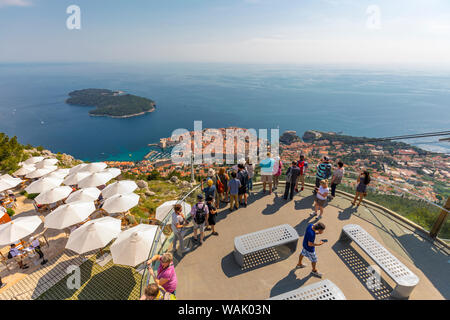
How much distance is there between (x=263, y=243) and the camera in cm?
458

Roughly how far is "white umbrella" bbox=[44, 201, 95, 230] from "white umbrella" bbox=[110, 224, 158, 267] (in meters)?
2.54

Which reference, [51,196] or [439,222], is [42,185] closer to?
[51,196]

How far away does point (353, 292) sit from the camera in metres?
3.99

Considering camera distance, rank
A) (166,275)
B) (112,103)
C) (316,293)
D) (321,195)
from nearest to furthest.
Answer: (316,293)
(166,275)
(321,195)
(112,103)

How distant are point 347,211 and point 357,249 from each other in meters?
1.55

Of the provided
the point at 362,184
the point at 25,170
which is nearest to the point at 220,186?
the point at 362,184

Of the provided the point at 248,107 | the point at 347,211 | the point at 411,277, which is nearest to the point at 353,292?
the point at 411,277

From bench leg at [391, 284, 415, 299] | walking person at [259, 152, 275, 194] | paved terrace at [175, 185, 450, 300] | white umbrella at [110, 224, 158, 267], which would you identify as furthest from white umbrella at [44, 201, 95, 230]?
bench leg at [391, 284, 415, 299]

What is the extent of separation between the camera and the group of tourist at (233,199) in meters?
3.64

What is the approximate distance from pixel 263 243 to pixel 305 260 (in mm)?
1086

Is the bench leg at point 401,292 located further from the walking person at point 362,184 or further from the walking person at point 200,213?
the walking person at point 200,213

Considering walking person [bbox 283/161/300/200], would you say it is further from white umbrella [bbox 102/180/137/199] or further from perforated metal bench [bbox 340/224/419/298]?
white umbrella [bbox 102/180/137/199]
